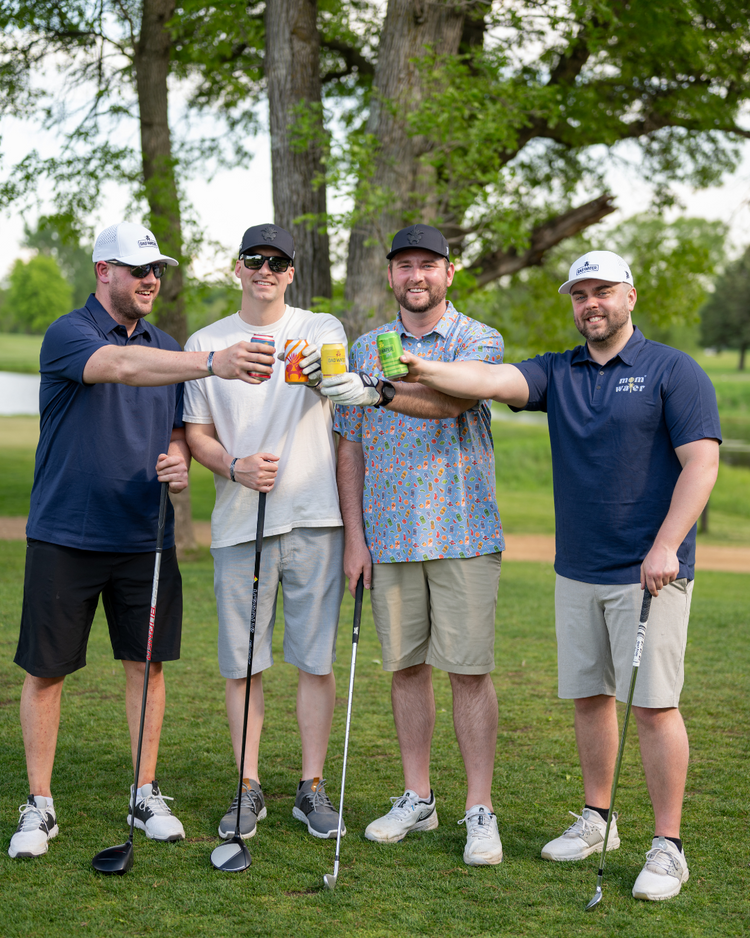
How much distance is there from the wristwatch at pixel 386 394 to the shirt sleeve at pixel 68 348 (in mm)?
1013

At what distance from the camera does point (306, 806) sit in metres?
3.69

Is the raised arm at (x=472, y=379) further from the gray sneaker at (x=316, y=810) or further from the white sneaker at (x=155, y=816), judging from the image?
the white sneaker at (x=155, y=816)

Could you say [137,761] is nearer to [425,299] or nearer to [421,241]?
[425,299]

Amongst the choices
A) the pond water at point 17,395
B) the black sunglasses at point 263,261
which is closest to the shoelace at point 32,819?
the black sunglasses at point 263,261

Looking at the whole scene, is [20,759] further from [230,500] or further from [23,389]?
[23,389]

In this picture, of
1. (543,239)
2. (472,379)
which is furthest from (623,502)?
(543,239)

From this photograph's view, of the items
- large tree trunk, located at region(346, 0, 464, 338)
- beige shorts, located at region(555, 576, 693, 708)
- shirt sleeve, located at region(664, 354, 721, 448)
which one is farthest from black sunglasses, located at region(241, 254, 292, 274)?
large tree trunk, located at region(346, 0, 464, 338)

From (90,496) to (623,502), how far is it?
196cm

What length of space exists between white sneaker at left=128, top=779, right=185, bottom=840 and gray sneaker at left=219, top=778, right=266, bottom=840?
0.17m

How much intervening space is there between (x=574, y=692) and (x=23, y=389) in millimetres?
38272

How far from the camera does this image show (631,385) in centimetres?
328

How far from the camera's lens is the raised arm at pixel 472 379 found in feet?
10.6

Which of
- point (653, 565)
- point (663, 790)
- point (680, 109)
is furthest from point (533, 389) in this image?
point (680, 109)

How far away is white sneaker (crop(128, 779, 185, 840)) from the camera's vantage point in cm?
350
